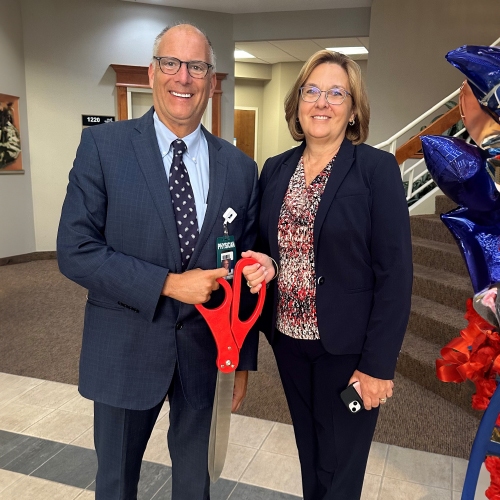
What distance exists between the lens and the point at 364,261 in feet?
4.67

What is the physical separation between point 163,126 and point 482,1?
6.45 meters

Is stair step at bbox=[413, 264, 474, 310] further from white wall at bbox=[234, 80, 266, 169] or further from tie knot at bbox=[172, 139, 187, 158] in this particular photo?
white wall at bbox=[234, 80, 266, 169]

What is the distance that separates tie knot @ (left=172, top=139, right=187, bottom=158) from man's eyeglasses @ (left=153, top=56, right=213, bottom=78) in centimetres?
19

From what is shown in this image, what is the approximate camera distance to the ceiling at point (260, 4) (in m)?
7.16

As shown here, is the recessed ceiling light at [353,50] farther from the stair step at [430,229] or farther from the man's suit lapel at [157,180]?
the man's suit lapel at [157,180]

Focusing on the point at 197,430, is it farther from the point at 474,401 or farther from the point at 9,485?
the point at 9,485

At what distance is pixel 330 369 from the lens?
4.83 feet

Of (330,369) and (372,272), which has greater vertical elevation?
(372,272)

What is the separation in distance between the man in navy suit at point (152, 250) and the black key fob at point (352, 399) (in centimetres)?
32

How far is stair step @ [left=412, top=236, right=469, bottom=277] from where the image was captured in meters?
4.05

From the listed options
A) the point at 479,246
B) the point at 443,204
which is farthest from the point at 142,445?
the point at 443,204

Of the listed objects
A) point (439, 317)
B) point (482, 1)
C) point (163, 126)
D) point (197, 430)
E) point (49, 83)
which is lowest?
point (439, 317)

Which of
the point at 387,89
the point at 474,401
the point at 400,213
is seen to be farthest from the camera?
the point at 387,89

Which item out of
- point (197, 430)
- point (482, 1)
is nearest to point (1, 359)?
point (197, 430)
